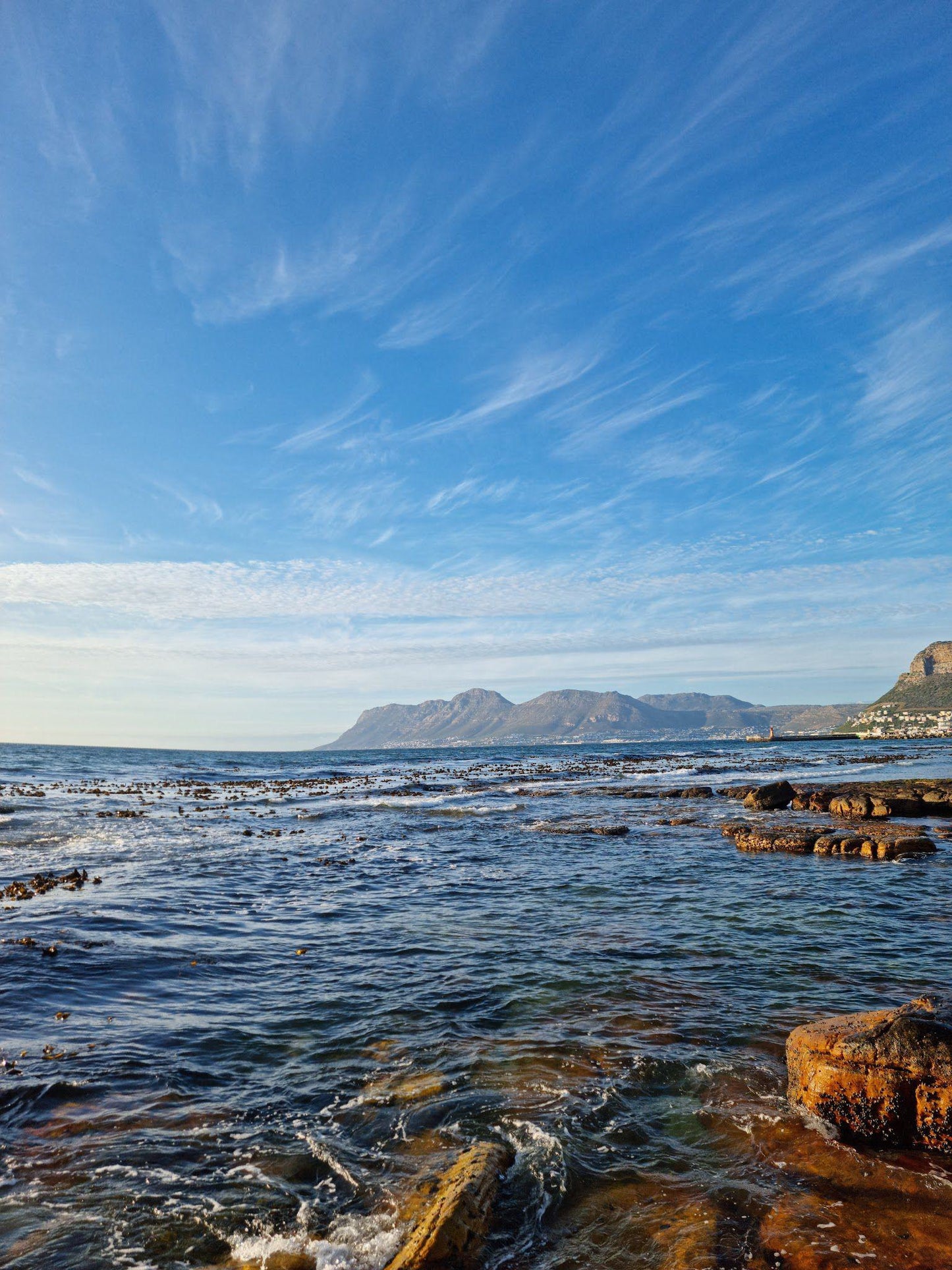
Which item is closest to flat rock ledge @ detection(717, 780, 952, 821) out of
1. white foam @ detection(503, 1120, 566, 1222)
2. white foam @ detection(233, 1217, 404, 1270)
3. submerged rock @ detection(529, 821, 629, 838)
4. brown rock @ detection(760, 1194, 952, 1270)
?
submerged rock @ detection(529, 821, 629, 838)

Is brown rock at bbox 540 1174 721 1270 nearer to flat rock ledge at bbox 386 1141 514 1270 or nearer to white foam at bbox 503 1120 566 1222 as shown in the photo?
white foam at bbox 503 1120 566 1222

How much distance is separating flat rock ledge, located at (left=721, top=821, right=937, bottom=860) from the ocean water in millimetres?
1005

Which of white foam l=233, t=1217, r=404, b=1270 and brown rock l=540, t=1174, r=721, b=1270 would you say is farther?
white foam l=233, t=1217, r=404, b=1270

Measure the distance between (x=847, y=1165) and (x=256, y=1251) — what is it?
5.72 metres

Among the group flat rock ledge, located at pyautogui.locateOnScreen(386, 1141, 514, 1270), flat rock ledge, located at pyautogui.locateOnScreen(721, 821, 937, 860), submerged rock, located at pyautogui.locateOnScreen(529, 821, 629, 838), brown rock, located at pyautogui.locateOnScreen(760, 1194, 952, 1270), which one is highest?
flat rock ledge, located at pyautogui.locateOnScreen(386, 1141, 514, 1270)

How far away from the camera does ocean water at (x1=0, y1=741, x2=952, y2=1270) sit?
6.14 m

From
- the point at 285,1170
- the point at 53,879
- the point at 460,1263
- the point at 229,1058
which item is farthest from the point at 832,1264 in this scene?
the point at 53,879

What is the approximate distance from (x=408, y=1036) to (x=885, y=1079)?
6174mm

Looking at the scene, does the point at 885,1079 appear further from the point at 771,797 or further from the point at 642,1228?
the point at 771,797

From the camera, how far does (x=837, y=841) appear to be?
958 inches

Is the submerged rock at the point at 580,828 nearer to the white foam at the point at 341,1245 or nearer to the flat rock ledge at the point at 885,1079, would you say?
the flat rock ledge at the point at 885,1079

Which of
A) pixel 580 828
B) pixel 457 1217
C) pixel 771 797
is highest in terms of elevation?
pixel 457 1217

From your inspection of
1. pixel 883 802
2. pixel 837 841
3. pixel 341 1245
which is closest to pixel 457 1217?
pixel 341 1245

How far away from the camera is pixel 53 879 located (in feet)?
64.9
